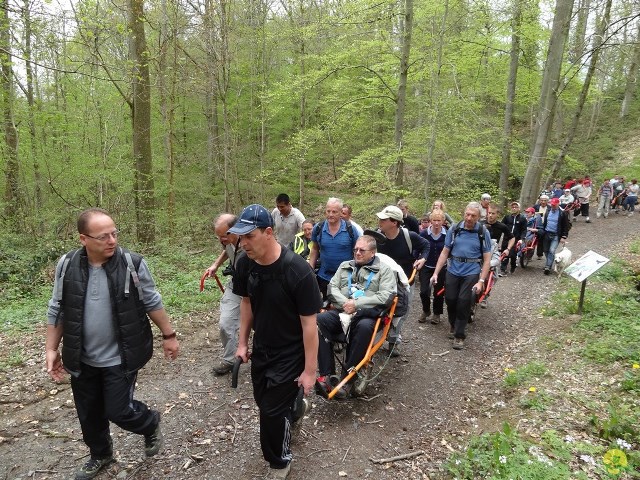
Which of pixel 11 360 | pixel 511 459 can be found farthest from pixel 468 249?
pixel 11 360

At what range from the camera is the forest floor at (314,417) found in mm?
3326

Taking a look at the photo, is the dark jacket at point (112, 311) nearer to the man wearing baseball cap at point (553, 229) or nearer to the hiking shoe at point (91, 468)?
the hiking shoe at point (91, 468)

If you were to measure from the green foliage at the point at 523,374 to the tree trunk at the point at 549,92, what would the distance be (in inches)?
351

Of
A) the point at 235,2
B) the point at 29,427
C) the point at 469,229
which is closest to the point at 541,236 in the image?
the point at 469,229

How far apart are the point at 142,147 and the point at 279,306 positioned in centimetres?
1002

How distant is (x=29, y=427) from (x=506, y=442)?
14.2 feet

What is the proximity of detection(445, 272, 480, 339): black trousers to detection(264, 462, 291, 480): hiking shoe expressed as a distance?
3675 millimetres

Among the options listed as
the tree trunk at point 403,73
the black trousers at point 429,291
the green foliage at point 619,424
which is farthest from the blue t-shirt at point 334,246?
the tree trunk at point 403,73

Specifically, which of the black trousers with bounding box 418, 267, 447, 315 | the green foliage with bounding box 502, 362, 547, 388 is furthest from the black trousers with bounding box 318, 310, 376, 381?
the black trousers with bounding box 418, 267, 447, 315

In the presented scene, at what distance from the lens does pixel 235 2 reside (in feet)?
47.4

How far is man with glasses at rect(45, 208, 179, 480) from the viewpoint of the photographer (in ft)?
9.06

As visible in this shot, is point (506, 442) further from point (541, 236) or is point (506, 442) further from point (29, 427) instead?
point (541, 236)

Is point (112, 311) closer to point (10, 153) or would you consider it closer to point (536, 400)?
point (536, 400)

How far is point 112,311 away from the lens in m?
2.83
